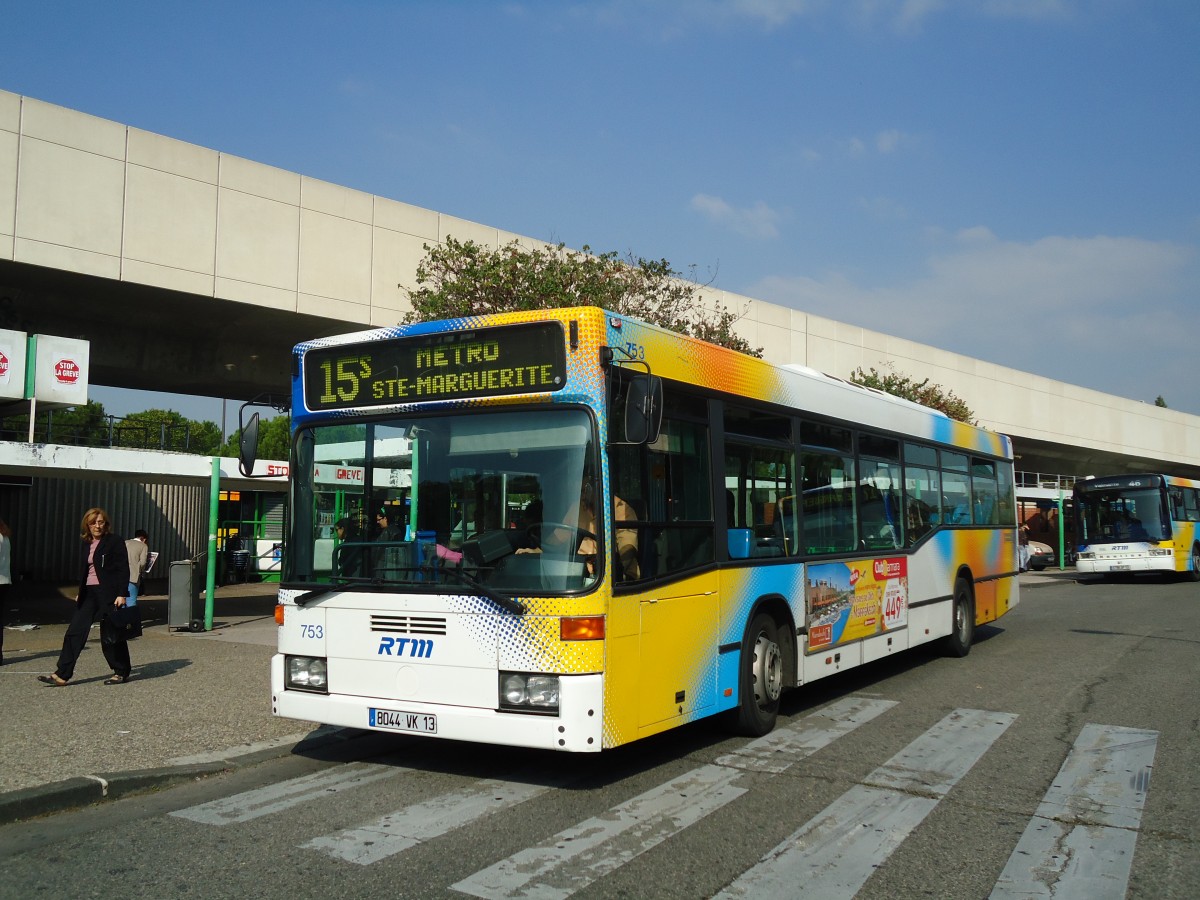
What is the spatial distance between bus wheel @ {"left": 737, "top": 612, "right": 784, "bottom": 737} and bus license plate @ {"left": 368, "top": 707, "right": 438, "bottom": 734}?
2.46 metres

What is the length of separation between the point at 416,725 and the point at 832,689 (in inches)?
212

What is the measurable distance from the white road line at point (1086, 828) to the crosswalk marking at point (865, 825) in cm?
59

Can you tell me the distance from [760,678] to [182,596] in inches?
442

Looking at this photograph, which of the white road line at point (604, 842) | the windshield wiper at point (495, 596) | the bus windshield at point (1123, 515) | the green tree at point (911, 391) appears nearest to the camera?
the white road line at point (604, 842)

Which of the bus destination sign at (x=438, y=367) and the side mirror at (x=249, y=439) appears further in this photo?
the side mirror at (x=249, y=439)

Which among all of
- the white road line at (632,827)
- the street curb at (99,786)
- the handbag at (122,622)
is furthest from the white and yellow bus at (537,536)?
the handbag at (122,622)

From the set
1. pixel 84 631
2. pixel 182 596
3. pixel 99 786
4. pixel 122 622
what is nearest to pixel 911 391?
pixel 182 596

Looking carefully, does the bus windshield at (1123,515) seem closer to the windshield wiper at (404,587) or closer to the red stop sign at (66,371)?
the red stop sign at (66,371)

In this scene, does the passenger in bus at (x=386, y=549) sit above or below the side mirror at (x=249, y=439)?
below

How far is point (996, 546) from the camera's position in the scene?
14172 millimetres

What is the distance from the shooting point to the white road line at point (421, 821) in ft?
16.8

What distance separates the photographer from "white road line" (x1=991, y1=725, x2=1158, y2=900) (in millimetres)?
4633

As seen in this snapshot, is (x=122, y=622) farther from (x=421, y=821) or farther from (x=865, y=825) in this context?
(x=865, y=825)

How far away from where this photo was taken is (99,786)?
6246 millimetres
